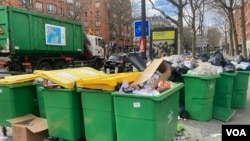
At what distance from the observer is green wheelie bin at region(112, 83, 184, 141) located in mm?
3619

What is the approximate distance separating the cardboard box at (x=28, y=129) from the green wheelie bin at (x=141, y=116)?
145cm

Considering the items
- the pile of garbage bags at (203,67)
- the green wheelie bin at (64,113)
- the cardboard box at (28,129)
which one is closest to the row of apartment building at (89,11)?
the pile of garbage bags at (203,67)

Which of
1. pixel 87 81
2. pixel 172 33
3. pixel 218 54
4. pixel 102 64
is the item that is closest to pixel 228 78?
pixel 218 54

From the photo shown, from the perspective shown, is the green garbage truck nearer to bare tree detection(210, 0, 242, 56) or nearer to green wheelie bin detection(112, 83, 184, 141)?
green wheelie bin detection(112, 83, 184, 141)

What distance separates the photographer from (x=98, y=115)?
4.09 m

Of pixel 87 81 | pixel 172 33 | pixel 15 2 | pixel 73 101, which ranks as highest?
pixel 15 2

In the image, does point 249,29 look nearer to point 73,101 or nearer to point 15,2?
point 15,2

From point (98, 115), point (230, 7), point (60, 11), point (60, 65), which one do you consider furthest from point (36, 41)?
point (60, 11)

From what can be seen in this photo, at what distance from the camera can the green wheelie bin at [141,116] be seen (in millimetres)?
3619

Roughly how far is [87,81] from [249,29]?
8980 cm

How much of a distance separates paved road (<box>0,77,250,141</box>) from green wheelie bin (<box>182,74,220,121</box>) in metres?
0.17

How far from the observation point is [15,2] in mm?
46062

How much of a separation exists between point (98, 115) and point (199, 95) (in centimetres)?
275

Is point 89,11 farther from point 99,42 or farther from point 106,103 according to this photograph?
point 106,103
